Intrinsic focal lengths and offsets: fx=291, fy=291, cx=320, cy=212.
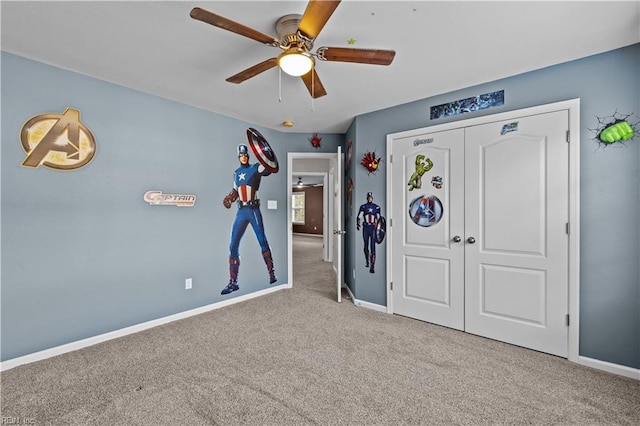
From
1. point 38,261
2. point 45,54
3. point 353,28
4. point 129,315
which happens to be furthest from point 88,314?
point 353,28

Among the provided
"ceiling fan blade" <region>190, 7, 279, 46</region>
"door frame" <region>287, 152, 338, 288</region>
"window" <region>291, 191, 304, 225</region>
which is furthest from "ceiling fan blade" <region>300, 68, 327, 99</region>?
"window" <region>291, 191, 304, 225</region>

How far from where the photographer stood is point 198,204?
3.56m

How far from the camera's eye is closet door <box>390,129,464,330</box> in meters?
3.04

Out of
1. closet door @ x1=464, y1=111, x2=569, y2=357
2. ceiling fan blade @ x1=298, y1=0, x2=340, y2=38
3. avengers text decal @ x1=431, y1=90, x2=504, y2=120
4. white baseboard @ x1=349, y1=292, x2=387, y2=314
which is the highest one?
avengers text decal @ x1=431, y1=90, x2=504, y2=120

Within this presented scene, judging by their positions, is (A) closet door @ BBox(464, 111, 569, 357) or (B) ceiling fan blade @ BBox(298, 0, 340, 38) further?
(A) closet door @ BBox(464, 111, 569, 357)

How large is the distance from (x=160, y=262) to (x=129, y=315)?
59 centimetres

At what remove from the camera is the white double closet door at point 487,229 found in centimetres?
251

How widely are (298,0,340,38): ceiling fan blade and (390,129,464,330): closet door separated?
200 cm

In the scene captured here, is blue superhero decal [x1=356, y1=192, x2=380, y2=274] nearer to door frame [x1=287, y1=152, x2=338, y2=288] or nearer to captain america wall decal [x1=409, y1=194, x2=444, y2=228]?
captain america wall decal [x1=409, y1=194, x2=444, y2=228]

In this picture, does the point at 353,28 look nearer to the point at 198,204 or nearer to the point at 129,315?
the point at 198,204

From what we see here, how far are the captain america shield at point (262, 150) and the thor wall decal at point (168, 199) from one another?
1168 millimetres

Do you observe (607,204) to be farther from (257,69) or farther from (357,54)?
(257,69)

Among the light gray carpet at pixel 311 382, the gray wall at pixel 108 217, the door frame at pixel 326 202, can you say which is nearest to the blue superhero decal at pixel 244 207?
the gray wall at pixel 108 217

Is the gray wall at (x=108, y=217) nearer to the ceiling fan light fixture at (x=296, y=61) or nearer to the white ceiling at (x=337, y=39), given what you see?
the white ceiling at (x=337, y=39)
